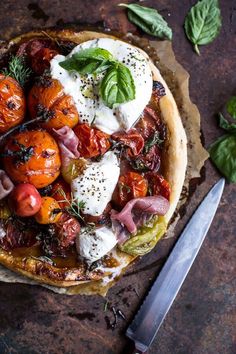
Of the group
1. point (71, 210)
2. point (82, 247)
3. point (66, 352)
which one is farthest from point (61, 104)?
point (66, 352)

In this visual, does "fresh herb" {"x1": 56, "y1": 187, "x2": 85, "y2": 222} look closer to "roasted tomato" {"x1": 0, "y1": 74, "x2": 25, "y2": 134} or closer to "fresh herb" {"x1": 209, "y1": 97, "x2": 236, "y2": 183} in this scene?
"roasted tomato" {"x1": 0, "y1": 74, "x2": 25, "y2": 134}

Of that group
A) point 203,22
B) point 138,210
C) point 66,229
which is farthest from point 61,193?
point 203,22

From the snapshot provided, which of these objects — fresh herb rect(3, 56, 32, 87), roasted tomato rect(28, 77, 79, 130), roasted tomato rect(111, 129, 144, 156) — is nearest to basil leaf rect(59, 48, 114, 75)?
roasted tomato rect(28, 77, 79, 130)

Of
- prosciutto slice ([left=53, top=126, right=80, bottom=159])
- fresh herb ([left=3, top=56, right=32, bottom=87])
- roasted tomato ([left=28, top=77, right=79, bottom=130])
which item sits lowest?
prosciutto slice ([left=53, top=126, right=80, bottom=159])

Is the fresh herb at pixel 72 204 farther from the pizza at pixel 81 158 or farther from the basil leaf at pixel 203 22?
the basil leaf at pixel 203 22

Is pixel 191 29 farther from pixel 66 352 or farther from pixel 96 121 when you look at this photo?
pixel 66 352

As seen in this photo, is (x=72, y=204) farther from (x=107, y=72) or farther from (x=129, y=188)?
(x=107, y=72)
